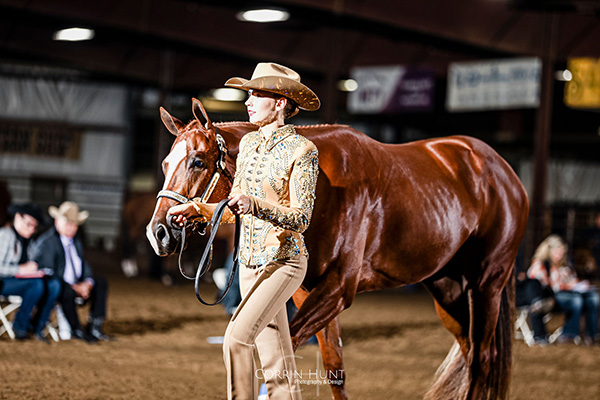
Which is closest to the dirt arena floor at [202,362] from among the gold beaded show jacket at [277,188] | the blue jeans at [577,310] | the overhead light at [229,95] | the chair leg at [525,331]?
the chair leg at [525,331]

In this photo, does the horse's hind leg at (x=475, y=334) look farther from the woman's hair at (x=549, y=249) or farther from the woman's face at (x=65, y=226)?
the woman's hair at (x=549, y=249)

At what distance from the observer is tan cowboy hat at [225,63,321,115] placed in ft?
9.53

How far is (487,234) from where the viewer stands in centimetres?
459

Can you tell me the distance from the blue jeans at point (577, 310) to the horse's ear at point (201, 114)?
6.24m

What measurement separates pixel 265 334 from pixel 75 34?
1387 cm

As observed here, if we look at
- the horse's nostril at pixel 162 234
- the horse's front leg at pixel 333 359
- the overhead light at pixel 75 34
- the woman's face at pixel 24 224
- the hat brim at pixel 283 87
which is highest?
the overhead light at pixel 75 34

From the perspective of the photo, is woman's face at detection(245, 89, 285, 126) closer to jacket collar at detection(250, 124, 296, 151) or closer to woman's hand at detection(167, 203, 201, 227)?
jacket collar at detection(250, 124, 296, 151)

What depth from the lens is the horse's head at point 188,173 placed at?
2986 millimetres

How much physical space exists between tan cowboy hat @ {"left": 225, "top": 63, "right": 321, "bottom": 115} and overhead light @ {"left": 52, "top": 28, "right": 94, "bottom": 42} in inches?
502

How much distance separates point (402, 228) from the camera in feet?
13.2

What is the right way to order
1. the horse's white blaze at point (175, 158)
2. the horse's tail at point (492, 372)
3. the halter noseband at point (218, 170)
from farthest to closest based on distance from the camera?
1. the horse's tail at point (492, 372)
2. the halter noseband at point (218, 170)
3. the horse's white blaze at point (175, 158)

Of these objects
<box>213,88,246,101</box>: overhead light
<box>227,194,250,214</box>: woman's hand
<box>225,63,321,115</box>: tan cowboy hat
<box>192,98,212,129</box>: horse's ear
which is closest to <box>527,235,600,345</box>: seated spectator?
<box>192,98,212,129</box>: horse's ear

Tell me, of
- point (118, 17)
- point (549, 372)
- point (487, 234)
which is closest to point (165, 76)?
point (118, 17)

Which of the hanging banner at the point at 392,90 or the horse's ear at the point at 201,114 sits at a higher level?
the hanging banner at the point at 392,90
